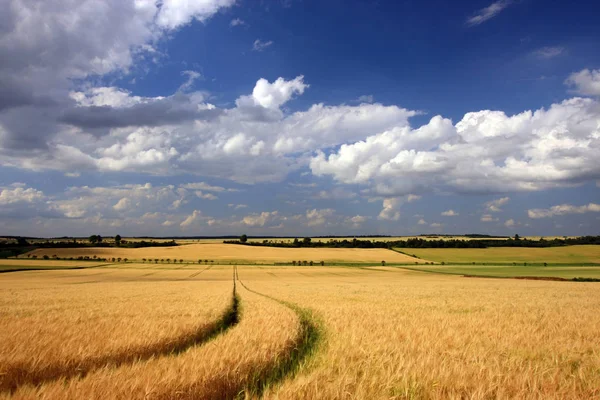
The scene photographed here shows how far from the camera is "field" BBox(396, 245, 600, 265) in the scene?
3607 inches

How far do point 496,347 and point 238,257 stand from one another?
98269mm

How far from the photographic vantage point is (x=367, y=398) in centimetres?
391

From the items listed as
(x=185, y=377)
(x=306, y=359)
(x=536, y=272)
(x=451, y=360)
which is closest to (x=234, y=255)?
(x=536, y=272)

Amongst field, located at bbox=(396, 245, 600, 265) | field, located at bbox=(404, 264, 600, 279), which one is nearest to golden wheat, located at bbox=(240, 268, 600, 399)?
field, located at bbox=(404, 264, 600, 279)

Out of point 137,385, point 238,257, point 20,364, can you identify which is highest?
point 137,385

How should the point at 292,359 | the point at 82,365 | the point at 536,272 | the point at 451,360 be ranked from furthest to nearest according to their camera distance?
the point at 536,272 → the point at 292,359 → the point at 82,365 → the point at 451,360

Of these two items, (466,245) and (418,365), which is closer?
(418,365)

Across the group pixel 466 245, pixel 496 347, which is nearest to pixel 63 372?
pixel 496 347

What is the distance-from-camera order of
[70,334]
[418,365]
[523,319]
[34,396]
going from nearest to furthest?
1. [34,396]
2. [418,365]
3. [70,334]
4. [523,319]

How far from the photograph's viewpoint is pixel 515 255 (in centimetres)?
9994

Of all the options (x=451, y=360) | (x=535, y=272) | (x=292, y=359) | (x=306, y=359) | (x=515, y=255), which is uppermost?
(x=451, y=360)

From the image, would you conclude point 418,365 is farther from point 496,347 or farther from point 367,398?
point 496,347

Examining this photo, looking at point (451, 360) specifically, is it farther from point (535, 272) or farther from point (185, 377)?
point (535, 272)

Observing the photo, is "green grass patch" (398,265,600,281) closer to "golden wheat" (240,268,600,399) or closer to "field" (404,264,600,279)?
"field" (404,264,600,279)
